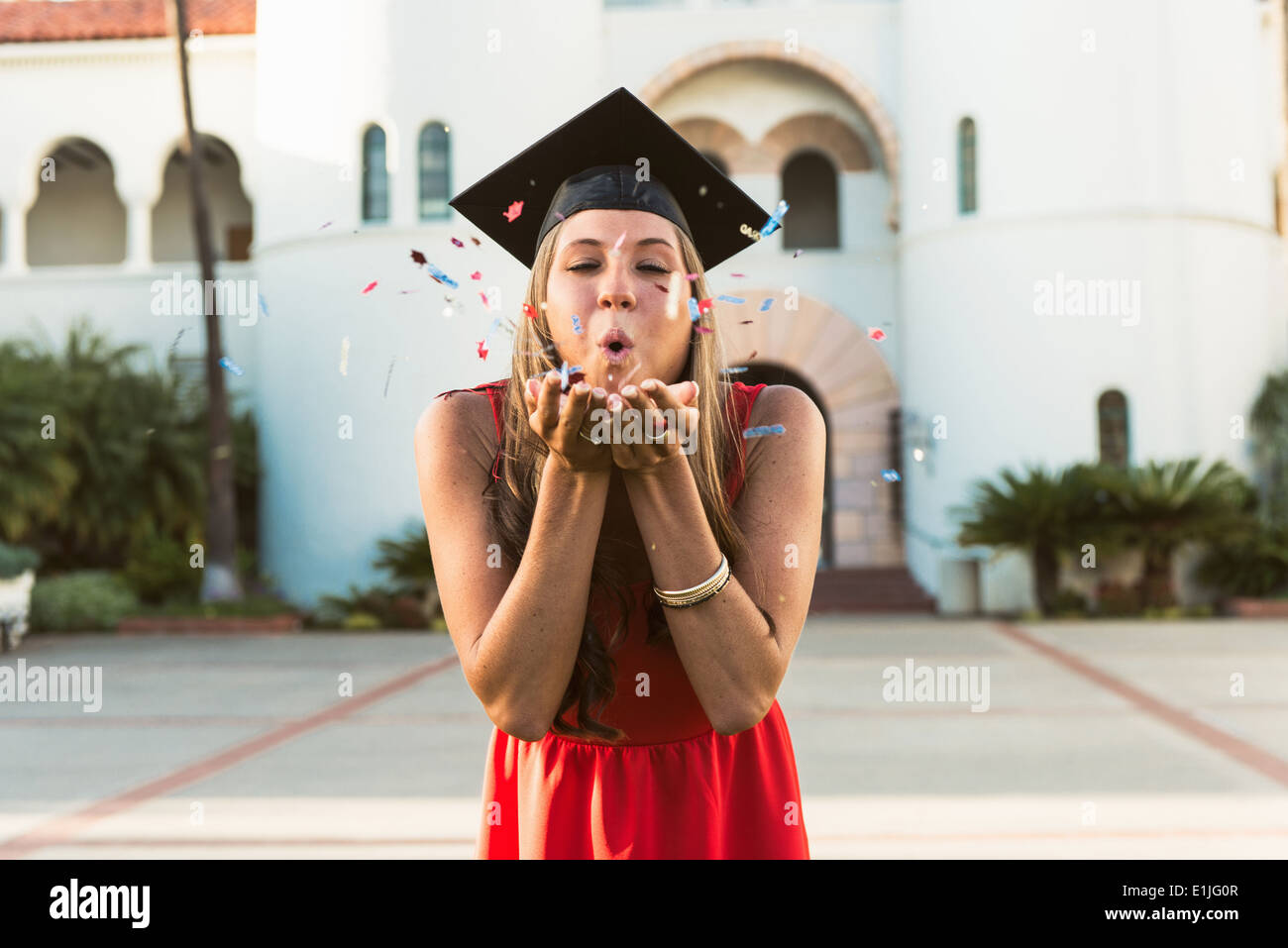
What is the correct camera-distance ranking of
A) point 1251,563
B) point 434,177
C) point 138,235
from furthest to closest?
point 138,235 < point 434,177 < point 1251,563

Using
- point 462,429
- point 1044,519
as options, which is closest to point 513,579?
point 462,429

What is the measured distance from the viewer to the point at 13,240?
20953mm

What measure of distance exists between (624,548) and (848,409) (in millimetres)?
17821

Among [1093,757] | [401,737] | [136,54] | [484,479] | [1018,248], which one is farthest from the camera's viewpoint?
[136,54]

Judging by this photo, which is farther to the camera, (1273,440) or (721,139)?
(721,139)

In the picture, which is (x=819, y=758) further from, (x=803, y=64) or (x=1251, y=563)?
(x=803, y=64)

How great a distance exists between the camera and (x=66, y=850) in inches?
221

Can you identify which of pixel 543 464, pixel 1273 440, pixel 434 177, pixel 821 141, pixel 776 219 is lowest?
pixel 543 464

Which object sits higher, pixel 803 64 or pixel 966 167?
pixel 803 64

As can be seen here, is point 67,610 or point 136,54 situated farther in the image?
point 136,54

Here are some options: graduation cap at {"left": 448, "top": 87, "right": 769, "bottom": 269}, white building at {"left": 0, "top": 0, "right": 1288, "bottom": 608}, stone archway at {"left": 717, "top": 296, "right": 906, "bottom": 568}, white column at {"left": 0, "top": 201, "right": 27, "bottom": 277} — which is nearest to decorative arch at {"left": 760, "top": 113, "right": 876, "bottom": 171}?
white building at {"left": 0, "top": 0, "right": 1288, "bottom": 608}
